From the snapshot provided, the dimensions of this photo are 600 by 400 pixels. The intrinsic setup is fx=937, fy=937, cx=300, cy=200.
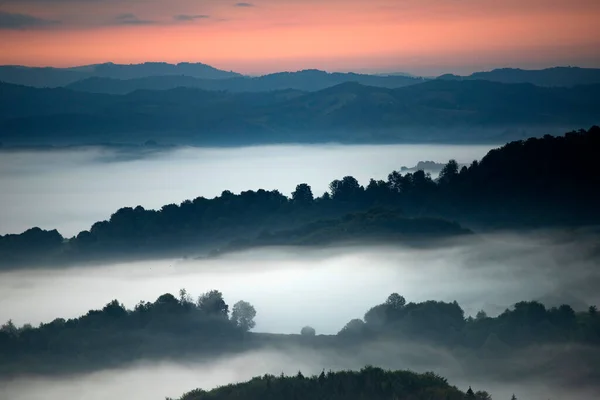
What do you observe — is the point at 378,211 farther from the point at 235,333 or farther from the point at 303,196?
the point at 235,333

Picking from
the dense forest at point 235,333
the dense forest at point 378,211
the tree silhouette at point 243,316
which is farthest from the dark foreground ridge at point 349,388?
the dense forest at point 378,211

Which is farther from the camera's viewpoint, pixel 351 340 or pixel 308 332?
pixel 308 332

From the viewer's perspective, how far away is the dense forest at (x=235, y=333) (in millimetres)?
47506

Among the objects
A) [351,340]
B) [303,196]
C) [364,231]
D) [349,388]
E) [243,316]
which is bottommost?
[349,388]

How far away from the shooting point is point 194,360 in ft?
177

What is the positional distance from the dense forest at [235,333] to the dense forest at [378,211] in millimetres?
25780

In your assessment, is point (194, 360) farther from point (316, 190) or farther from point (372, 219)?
point (316, 190)

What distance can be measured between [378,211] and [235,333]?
32683 millimetres

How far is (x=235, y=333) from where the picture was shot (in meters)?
57.1

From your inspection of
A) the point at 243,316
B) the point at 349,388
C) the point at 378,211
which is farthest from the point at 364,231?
the point at 349,388

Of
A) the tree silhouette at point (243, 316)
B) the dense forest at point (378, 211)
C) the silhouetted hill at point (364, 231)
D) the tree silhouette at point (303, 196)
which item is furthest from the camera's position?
the tree silhouette at point (303, 196)

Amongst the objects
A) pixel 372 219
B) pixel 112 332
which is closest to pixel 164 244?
pixel 372 219

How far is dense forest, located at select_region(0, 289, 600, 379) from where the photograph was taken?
1870 inches

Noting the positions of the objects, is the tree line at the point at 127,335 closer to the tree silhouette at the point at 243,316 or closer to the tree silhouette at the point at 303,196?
the tree silhouette at the point at 243,316
